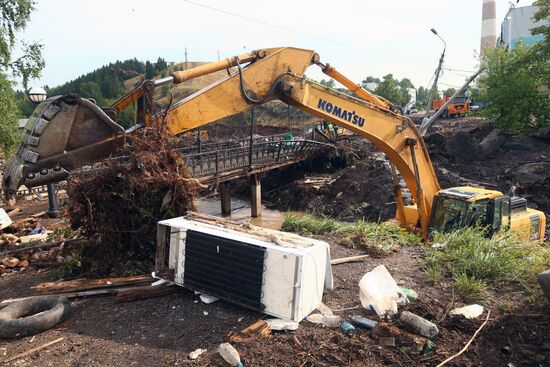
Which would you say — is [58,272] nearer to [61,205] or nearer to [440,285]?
[440,285]

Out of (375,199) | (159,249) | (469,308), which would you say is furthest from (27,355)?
(375,199)

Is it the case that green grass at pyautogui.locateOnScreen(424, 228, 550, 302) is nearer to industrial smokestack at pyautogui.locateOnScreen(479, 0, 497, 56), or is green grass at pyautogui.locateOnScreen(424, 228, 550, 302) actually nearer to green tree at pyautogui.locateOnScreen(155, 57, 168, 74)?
green tree at pyautogui.locateOnScreen(155, 57, 168, 74)

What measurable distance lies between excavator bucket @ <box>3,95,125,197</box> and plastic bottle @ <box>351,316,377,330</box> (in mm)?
3784

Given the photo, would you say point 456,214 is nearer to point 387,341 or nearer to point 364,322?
point 364,322

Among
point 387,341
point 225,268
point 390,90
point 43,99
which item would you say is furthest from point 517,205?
point 390,90

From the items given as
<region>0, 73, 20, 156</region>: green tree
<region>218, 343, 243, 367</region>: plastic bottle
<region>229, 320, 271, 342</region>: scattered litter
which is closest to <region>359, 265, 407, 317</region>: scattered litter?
<region>229, 320, 271, 342</region>: scattered litter

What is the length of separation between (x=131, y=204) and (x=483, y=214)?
21.4ft

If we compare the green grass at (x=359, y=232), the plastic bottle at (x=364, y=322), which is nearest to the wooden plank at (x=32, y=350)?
the plastic bottle at (x=364, y=322)

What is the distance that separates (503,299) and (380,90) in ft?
240

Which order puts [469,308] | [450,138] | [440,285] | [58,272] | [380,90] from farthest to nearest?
[380,90] → [450,138] → [58,272] → [440,285] → [469,308]

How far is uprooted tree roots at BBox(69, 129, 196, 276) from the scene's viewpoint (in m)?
5.82

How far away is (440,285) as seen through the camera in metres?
5.50

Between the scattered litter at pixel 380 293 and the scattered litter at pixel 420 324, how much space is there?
230 millimetres

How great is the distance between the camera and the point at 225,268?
4.58 meters
